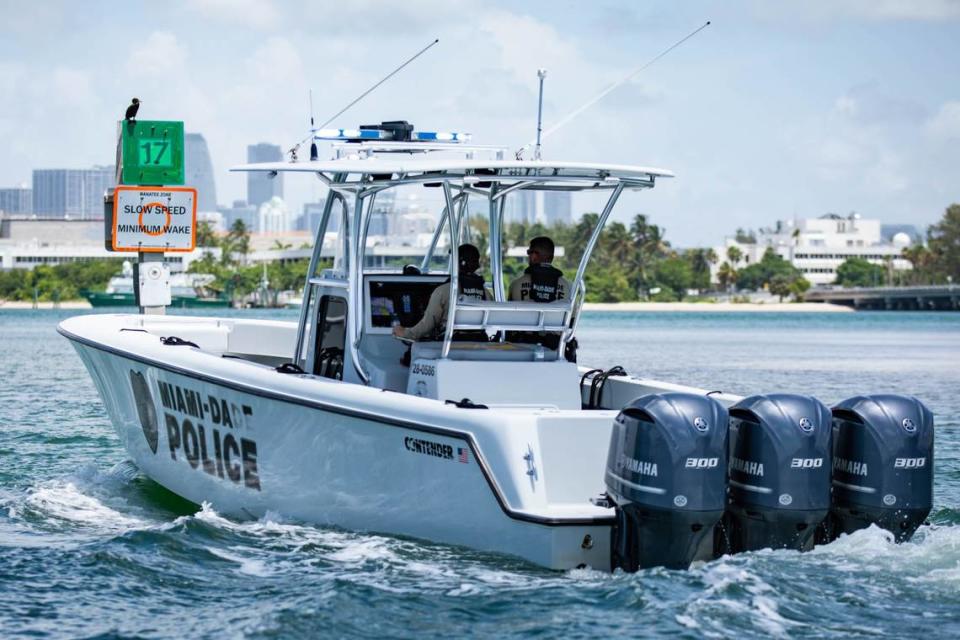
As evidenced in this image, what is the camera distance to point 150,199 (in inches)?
482

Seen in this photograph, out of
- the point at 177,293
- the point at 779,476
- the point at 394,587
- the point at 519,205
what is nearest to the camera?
the point at 779,476

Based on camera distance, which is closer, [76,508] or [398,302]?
[398,302]

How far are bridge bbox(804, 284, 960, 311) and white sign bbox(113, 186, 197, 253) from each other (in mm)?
130015

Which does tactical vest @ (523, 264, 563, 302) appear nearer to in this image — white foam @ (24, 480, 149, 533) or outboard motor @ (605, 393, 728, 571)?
outboard motor @ (605, 393, 728, 571)

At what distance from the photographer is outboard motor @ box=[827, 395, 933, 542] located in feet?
23.6

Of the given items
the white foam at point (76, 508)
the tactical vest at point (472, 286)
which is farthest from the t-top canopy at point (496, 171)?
the white foam at point (76, 508)

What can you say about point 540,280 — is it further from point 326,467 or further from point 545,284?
point 326,467

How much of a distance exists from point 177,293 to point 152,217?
347 feet

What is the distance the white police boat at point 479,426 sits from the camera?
7.02 m

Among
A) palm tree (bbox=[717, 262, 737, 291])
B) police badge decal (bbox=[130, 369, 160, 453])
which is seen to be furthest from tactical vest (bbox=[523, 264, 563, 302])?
palm tree (bbox=[717, 262, 737, 291])

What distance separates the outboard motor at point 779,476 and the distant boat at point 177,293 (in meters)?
90.7

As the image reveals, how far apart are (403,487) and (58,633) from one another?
194cm

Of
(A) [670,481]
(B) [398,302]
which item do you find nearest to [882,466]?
(A) [670,481]

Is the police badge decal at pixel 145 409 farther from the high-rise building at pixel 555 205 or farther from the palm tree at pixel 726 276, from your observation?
the palm tree at pixel 726 276
